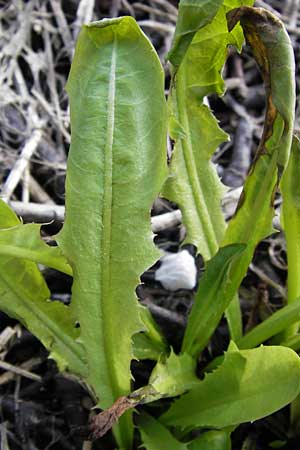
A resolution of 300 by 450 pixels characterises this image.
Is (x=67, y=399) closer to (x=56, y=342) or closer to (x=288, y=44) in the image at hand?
(x=56, y=342)

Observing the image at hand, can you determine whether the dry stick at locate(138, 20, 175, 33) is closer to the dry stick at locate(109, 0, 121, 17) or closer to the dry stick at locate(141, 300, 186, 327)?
the dry stick at locate(109, 0, 121, 17)

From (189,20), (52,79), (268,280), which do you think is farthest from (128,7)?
(189,20)

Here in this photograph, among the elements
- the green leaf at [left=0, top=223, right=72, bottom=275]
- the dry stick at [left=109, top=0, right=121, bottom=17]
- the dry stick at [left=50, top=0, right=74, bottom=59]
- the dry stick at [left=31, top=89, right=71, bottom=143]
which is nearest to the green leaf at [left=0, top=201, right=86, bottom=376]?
the green leaf at [left=0, top=223, right=72, bottom=275]

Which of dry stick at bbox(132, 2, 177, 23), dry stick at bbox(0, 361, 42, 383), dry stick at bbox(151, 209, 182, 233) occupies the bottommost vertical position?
dry stick at bbox(0, 361, 42, 383)

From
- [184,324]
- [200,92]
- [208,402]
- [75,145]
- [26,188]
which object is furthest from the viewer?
[26,188]

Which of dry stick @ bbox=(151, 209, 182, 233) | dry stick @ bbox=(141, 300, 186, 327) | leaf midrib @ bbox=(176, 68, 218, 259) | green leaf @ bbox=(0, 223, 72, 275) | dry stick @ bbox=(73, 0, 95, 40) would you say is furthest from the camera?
dry stick @ bbox=(73, 0, 95, 40)

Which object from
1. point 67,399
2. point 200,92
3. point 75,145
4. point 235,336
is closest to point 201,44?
point 200,92

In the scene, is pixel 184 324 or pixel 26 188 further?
pixel 26 188
